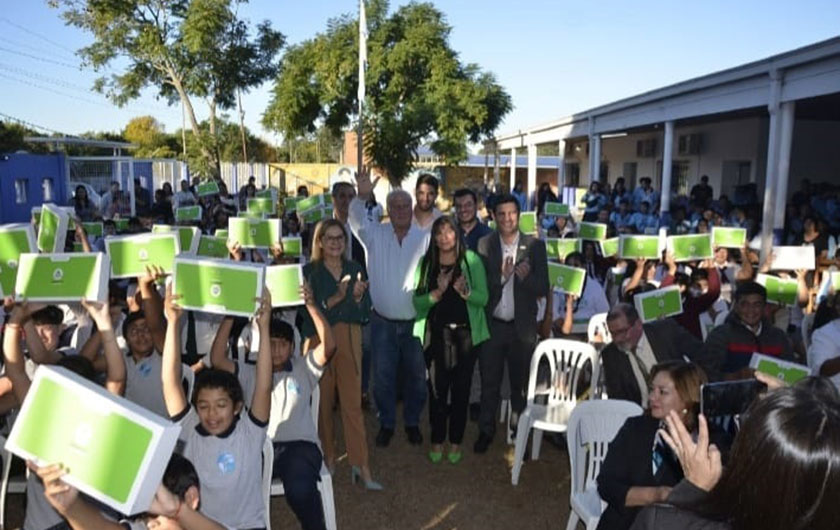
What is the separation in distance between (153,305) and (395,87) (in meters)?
21.6

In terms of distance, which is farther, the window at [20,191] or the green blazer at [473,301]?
the window at [20,191]

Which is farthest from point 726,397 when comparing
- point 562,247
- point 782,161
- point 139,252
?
point 782,161

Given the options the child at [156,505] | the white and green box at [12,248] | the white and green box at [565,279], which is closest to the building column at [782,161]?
the white and green box at [565,279]

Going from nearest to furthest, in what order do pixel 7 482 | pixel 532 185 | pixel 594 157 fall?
pixel 7 482 < pixel 594 157 < pixel 532 185

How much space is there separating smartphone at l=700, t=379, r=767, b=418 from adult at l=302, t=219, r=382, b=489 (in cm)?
254

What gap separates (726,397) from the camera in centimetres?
246

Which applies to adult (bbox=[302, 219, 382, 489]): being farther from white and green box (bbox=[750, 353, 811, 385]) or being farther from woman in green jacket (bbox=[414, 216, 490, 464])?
white and green box (bbox=[750, 353, 811, 385])

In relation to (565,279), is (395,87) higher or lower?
higher

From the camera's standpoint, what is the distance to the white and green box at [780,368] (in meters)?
3.51

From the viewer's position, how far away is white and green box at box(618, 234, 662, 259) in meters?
6.91

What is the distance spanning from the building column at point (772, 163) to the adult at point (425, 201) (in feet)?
22.3

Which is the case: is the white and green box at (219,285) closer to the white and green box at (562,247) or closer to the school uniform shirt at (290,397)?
the school uniform shirt at (290,397)

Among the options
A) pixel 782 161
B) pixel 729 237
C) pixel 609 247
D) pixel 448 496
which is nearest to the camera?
pixel 448 496

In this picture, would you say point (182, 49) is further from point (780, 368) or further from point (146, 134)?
point (146, 134)
